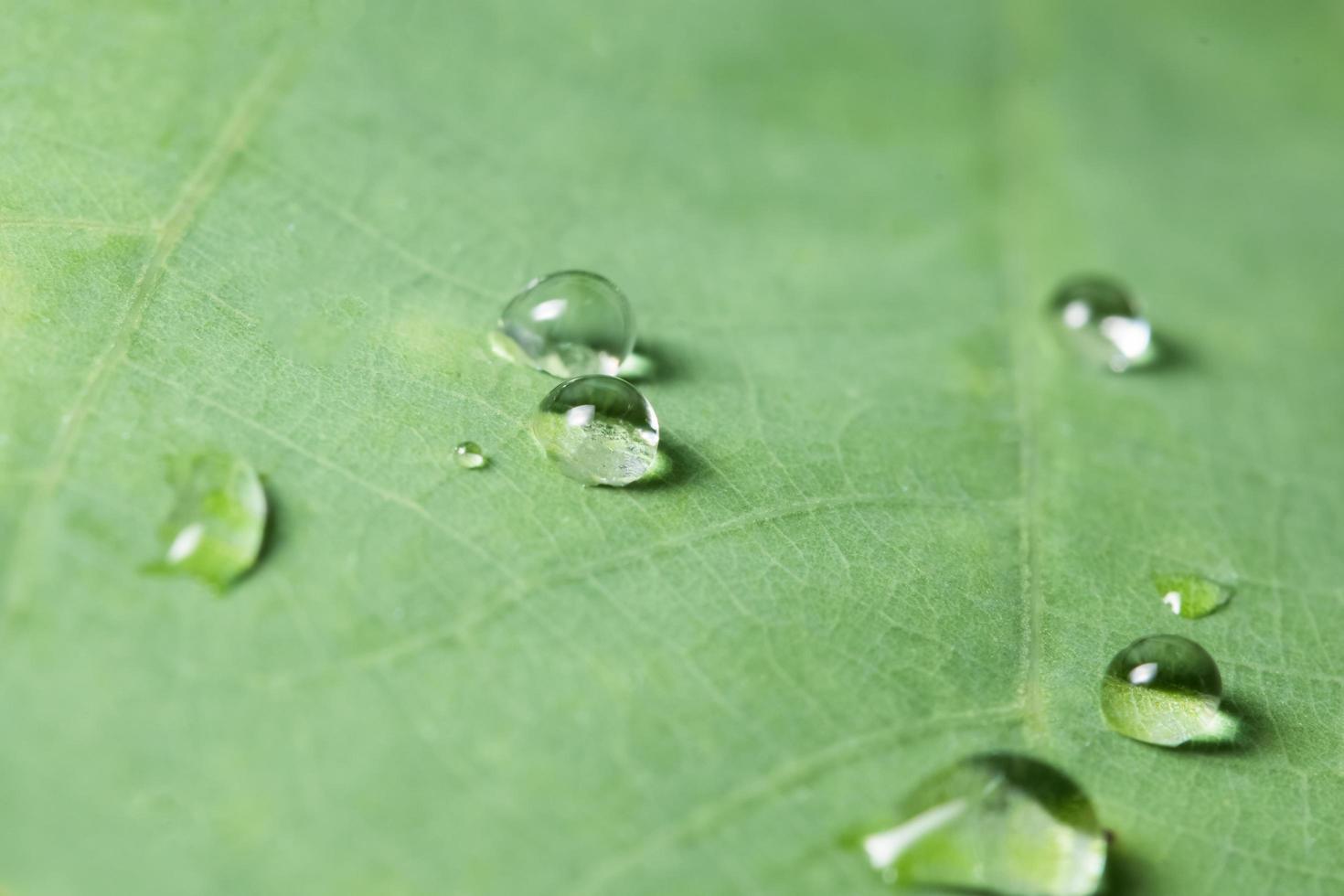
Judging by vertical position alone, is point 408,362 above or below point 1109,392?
below

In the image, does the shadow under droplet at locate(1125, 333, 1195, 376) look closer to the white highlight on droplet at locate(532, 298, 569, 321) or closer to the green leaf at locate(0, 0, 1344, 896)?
the green leaf at locate(0, 0, 1344, 896)

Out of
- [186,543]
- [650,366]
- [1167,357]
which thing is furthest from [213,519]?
[1167,357]

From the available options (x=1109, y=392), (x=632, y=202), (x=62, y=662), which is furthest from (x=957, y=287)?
(x=62, y=662)

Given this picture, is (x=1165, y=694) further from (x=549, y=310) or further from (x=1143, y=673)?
(x=549, y=310)

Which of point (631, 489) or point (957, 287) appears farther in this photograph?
point (957, 287)

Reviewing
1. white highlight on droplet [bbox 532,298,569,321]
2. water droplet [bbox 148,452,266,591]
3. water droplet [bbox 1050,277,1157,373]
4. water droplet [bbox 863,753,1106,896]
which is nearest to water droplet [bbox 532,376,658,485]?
white highlight on droplet [bbox 532,298,569,321]

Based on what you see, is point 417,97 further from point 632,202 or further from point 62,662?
point 62,662

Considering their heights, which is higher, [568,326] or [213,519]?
[568,326]
